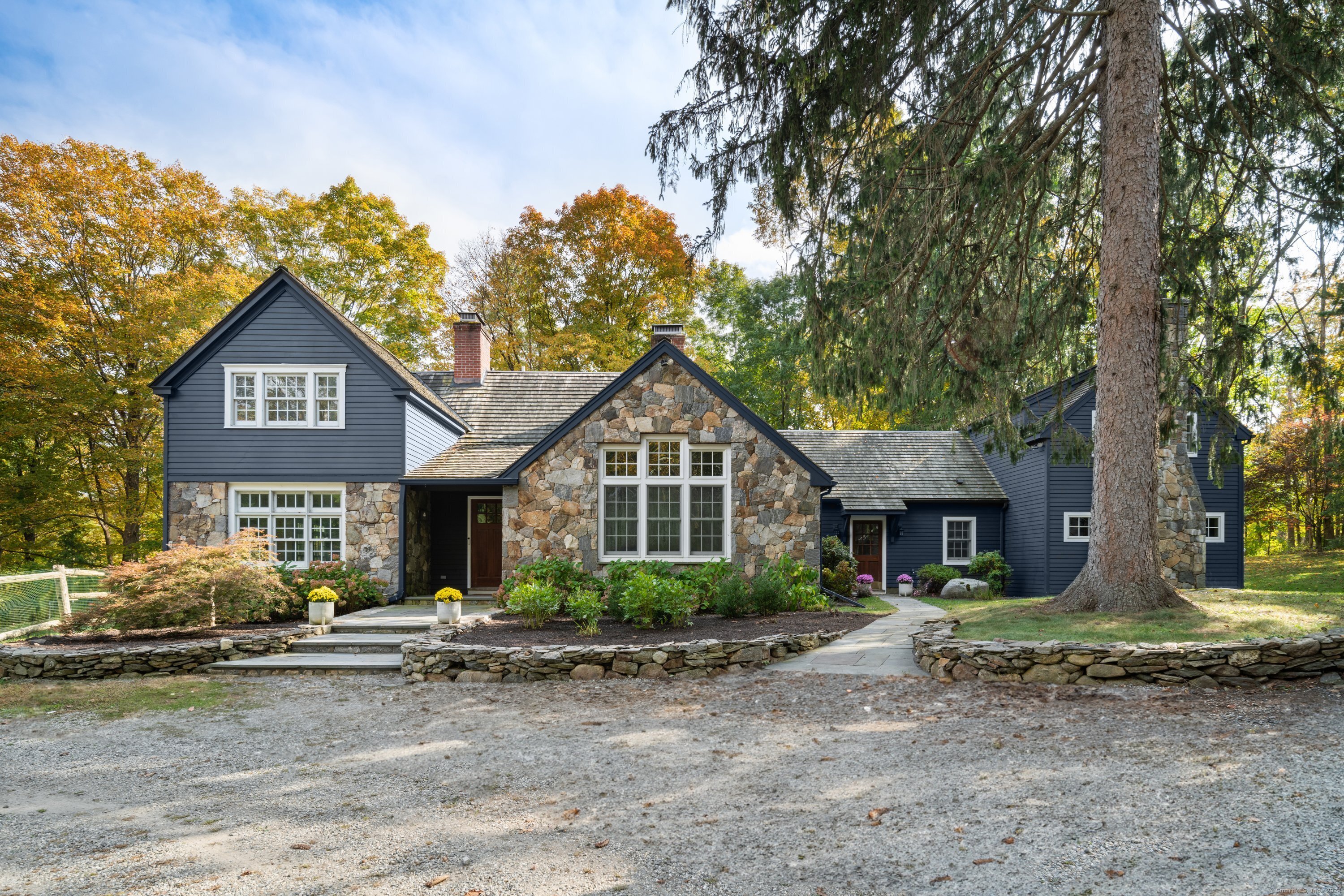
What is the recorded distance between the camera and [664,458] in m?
13.4

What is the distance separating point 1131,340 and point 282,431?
47.8ft

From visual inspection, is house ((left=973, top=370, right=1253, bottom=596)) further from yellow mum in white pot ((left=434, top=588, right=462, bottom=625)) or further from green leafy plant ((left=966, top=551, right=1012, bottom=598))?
yellow mum in white pot ((left=434, top=588, right=462, bottom=625))

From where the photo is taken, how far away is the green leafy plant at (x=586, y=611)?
10.1 meters

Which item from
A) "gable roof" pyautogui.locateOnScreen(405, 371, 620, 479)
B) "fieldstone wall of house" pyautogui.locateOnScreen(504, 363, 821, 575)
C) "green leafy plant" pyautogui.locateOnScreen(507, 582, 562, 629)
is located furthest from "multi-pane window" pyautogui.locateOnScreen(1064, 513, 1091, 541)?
"green leafy plant" pyautogui.locateOnScreen(507, 582, 562, 629)

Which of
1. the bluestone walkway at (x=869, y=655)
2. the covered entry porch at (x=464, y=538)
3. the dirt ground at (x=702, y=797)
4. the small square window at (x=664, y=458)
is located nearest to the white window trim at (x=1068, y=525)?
the bluestone walkway at (x=869, y=655)

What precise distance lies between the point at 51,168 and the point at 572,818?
69.8 feet

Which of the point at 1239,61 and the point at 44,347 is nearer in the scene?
the point at 1239,61

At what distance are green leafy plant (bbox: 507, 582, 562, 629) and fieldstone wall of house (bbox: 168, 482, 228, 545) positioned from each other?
7.26 meters

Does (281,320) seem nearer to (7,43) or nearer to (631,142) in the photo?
(7,43)

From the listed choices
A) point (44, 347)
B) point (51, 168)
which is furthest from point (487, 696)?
point (51, 168)

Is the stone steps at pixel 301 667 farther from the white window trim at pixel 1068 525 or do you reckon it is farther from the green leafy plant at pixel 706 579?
the white window trim at pixel 1068 525

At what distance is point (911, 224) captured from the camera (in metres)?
10.4

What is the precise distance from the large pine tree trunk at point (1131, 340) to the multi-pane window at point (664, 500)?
232 inches

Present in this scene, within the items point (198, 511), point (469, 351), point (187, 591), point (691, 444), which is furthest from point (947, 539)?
point (198, 511)
